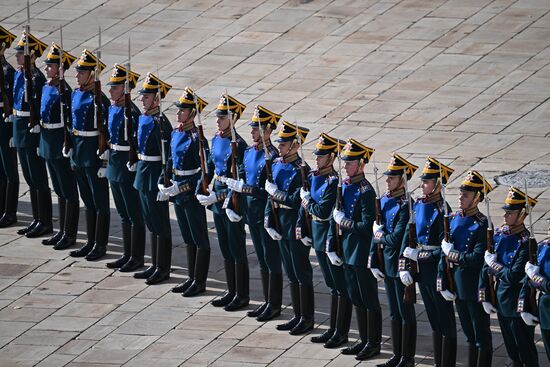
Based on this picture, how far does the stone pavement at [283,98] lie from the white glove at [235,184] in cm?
141

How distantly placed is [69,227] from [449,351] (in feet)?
20.4

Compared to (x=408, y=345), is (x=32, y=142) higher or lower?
higher

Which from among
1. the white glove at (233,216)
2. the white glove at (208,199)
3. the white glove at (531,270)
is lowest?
the white glove at (531,270)

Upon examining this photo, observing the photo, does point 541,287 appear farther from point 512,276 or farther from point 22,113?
point 22,113

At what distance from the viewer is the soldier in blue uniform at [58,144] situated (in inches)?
810

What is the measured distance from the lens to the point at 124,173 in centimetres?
1991

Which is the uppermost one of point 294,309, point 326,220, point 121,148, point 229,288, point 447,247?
point 121,148

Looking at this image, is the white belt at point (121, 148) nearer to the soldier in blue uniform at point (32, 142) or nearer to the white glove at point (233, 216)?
the soldier in blue uniform at point (32, 142)

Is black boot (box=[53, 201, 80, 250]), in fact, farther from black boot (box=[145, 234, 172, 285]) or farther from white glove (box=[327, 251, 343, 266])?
white glove (box=[327, 251, 343, 266])

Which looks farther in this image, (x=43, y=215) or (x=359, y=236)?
(x=43, y=215)

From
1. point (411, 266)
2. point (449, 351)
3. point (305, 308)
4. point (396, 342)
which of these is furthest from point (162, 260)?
point (449, 351)

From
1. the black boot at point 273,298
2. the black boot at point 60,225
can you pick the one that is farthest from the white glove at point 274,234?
the black boot at point 60,225

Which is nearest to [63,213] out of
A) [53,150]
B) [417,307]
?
[53,150]

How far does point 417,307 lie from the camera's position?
61.0ft
